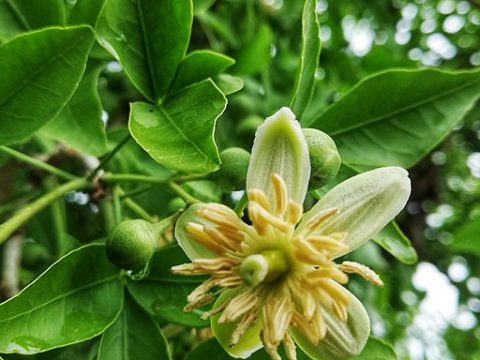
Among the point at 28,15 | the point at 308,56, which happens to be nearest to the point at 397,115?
the point at 308,56

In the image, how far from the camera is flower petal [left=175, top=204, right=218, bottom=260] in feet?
3.22

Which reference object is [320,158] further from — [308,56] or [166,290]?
[166,290]

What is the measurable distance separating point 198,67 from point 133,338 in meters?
0.44

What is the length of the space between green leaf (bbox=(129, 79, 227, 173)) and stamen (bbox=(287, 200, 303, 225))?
0.11 m

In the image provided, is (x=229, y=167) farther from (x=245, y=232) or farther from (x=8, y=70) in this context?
(x=8, y=70)

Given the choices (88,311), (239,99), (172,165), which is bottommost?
(239,99)

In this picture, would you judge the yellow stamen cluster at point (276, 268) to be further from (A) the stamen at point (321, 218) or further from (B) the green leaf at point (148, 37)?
(B) the green leaf at point (148, 37)

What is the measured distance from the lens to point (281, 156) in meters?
0.99

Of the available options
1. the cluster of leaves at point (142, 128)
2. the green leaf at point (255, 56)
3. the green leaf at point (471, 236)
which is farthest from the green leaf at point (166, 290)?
the green leaf at point (255, 56)

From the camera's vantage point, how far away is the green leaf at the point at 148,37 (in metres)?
1.13

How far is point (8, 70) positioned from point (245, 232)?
40 cm

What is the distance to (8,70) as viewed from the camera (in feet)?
3.38

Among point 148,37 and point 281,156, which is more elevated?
point 148,37

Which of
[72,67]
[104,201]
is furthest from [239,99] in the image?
[72,67]
